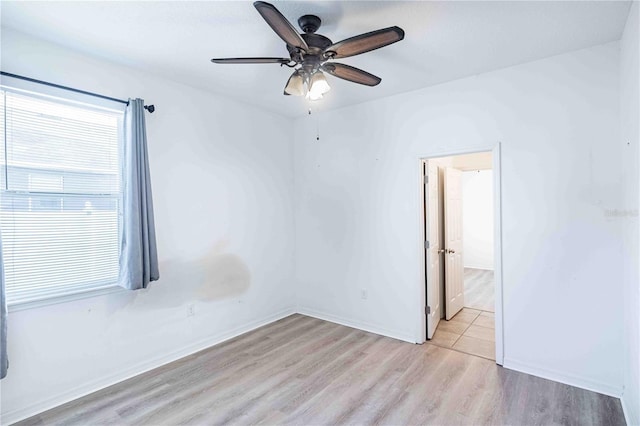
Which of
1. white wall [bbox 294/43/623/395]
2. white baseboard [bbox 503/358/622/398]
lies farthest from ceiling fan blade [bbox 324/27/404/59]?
white baseboard [bbox 503/358/622/398]

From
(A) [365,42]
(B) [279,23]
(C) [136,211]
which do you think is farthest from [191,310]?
(A) [365,42]

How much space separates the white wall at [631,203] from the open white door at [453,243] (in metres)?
1.93

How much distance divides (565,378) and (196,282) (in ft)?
11.3

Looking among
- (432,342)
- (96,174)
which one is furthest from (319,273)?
(96,174)

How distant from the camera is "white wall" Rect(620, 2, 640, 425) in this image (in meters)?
1.96

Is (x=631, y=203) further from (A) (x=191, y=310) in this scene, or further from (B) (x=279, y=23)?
(A) (x=191, y=310)

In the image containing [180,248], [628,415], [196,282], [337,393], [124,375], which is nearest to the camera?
[628,415]

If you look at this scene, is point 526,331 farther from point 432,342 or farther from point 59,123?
point 59,123

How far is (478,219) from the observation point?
24.7 ft

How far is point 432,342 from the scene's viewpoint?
11.6 ft

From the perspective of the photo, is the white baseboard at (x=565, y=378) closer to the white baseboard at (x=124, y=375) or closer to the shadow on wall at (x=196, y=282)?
the white baseboard at (x=124, y=375)

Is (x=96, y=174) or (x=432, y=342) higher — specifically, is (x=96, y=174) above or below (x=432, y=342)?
above

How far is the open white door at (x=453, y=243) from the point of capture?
426 cm

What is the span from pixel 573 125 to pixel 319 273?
311cm
